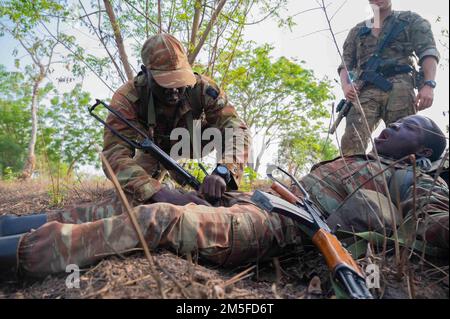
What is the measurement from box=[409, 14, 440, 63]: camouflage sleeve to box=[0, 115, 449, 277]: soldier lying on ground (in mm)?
1246

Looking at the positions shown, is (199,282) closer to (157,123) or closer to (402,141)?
(402,141)

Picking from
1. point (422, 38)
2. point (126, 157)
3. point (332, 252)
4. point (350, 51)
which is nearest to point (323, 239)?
point (332, 252)

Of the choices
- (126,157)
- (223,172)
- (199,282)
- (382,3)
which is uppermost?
(382,3)

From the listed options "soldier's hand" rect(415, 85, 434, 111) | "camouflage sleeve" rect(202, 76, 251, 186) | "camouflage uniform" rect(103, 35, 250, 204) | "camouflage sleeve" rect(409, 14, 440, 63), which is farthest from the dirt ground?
"camouflage sleeve" rect(409, 14, 440, 63)

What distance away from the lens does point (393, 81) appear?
3.58 metres

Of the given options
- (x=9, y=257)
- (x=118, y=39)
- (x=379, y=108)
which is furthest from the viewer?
(x=118, y=39)

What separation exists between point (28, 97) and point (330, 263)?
2448 centimetres

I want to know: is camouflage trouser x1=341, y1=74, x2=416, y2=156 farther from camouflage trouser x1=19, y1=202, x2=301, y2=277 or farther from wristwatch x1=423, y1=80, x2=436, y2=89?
camouflage trouser x1=19, y1=202, x2=301, y2=277

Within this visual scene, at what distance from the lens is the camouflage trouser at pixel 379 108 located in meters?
3.51

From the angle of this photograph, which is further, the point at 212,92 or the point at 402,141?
the point at 212,92

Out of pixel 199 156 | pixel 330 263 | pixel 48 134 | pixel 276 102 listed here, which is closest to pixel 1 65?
pixel 48 134

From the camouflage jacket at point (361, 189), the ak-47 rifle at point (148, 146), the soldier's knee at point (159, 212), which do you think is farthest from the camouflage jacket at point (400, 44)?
the soldier's knee at point (159, 212)

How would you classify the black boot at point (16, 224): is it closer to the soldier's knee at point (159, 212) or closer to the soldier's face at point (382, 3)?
the soldier's knee at point (159, 212)

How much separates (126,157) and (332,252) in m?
1.65
